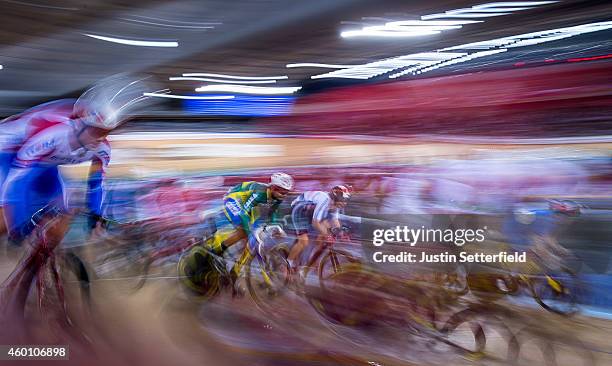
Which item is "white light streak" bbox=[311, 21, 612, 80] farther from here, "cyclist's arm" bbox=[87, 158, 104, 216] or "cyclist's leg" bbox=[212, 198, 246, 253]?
"cyclist's arm" bbox=[87, 158, 104, 216]

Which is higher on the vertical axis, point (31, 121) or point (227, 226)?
point (31, 121)

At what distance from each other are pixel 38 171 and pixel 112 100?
334 millimetres

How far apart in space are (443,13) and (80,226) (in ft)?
4.36

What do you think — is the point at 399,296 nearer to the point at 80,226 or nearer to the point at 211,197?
the point at 211,197

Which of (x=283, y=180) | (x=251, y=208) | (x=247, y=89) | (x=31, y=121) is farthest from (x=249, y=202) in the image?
(x=31, y=121)

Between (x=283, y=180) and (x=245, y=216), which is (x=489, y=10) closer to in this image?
(x=283, y=180)

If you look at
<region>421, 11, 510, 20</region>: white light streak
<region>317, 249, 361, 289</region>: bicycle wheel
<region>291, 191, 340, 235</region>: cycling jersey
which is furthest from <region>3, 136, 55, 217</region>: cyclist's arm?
<region>421, 11, 510, 20</region>: white light streak

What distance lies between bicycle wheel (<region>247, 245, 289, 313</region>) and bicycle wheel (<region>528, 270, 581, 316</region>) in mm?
759

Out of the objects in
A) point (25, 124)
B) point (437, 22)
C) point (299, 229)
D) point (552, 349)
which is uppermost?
point (437, 22)

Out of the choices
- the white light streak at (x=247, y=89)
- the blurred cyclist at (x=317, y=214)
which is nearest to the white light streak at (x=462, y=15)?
the white light streak at (x=247, y=89)

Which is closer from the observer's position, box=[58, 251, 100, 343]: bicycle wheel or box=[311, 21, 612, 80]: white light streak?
box=[311, 21, 612, 80]: white light streak

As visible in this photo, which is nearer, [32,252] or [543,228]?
[543,228]

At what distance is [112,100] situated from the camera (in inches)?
67.0

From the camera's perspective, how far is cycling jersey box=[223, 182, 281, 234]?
65.7 inches
